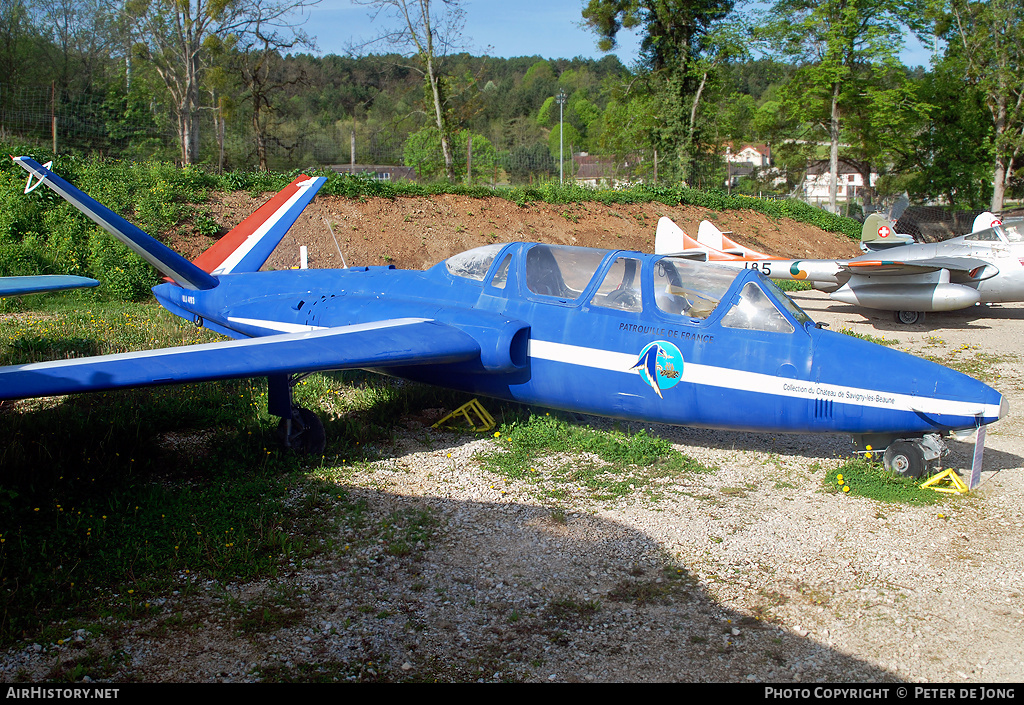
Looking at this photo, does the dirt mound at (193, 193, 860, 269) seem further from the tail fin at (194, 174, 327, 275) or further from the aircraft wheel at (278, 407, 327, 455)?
the aircraft wheel at (278, 407, 327, 455)

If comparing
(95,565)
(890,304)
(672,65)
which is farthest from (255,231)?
(672,65)

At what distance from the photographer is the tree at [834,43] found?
3303 centimetres

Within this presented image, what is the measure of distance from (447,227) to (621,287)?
55.7 ft

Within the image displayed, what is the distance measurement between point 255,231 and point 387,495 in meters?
6.04

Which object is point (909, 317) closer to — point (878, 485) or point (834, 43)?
point (878, 485)

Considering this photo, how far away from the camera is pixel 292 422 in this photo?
6.71 metres

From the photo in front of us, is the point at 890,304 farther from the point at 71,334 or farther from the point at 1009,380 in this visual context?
the point at 71,334

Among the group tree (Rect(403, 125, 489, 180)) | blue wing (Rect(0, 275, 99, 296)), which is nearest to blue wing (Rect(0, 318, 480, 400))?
blue wing (Rect(0, 275, 99, 296))

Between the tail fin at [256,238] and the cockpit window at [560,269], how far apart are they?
467 cm

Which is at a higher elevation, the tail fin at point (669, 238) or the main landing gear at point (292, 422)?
the tail fin at point (669, 238)

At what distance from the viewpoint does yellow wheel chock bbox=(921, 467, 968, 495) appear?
5828 millimetres

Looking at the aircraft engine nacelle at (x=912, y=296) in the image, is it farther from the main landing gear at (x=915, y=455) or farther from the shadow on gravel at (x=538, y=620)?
the shadow on gravel at (x=538, y=620)

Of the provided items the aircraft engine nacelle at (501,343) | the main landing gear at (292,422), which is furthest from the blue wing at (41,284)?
the aircraft engine nacelle at (501,343)

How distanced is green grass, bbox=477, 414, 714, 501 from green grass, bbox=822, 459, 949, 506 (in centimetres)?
114
